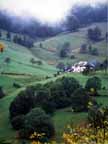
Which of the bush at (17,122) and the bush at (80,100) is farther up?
the bush at (80,100)

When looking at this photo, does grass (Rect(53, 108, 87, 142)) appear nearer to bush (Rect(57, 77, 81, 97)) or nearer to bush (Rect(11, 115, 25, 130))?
bush (Rect(11, 115, 25, 130))

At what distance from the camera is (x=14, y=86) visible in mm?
166750

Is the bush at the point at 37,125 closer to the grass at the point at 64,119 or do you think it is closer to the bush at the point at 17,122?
the grass at the point at 64,119

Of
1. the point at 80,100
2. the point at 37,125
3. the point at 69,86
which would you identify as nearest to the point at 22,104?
the point at 80,100

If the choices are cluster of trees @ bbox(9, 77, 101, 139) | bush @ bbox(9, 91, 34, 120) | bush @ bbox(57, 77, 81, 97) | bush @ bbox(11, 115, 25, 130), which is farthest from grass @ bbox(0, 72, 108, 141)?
bush @ bbox(57, 77, 81, 97)

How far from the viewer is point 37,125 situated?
10062cm

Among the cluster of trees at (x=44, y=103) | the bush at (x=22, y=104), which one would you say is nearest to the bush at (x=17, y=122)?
the cluster of trees at (x=44, y=103)

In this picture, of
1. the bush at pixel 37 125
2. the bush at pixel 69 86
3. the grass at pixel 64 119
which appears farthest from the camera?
the bush at pixel 69 86

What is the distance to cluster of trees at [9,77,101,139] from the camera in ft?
330

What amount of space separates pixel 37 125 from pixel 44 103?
58.6 ft

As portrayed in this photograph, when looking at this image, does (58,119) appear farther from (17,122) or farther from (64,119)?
(17,122)

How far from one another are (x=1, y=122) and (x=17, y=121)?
27.9 ft

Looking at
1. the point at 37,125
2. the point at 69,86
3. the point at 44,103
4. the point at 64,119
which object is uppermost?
the point at 69,86

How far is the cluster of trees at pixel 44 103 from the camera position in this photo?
100675 millimetres
